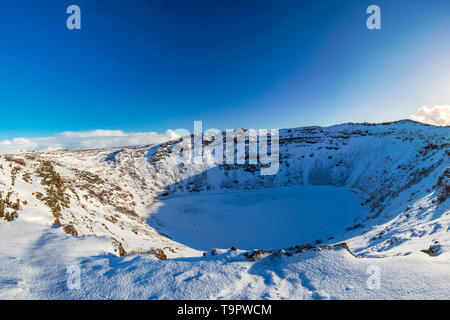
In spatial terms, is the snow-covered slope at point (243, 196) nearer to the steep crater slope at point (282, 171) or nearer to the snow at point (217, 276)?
the snow at point (217, 276)

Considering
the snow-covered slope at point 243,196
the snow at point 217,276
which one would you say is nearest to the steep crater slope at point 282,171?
the snow-covered slope at point 243,196

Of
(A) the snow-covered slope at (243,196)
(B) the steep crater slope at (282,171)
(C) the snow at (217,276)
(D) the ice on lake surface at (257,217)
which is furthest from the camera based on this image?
(B) the steep crater slope at (282,171)

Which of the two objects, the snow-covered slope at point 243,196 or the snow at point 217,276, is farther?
the snow-covered slope at point 243,196

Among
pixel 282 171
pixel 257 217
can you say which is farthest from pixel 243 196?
pixel 282 171

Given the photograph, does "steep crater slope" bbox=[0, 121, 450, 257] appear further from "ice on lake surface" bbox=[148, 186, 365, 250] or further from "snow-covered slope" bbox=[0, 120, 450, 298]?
"ice on lake surface" bbox=[148, 186, 365, 250]

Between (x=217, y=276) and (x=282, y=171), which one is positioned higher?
(x=217, y=276)

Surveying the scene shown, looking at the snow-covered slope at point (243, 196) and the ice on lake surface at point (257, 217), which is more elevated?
the snow-covered slope at point (243, 196)

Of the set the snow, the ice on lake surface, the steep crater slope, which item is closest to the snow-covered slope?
the snow

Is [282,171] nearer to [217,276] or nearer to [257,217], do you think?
[257,217]
